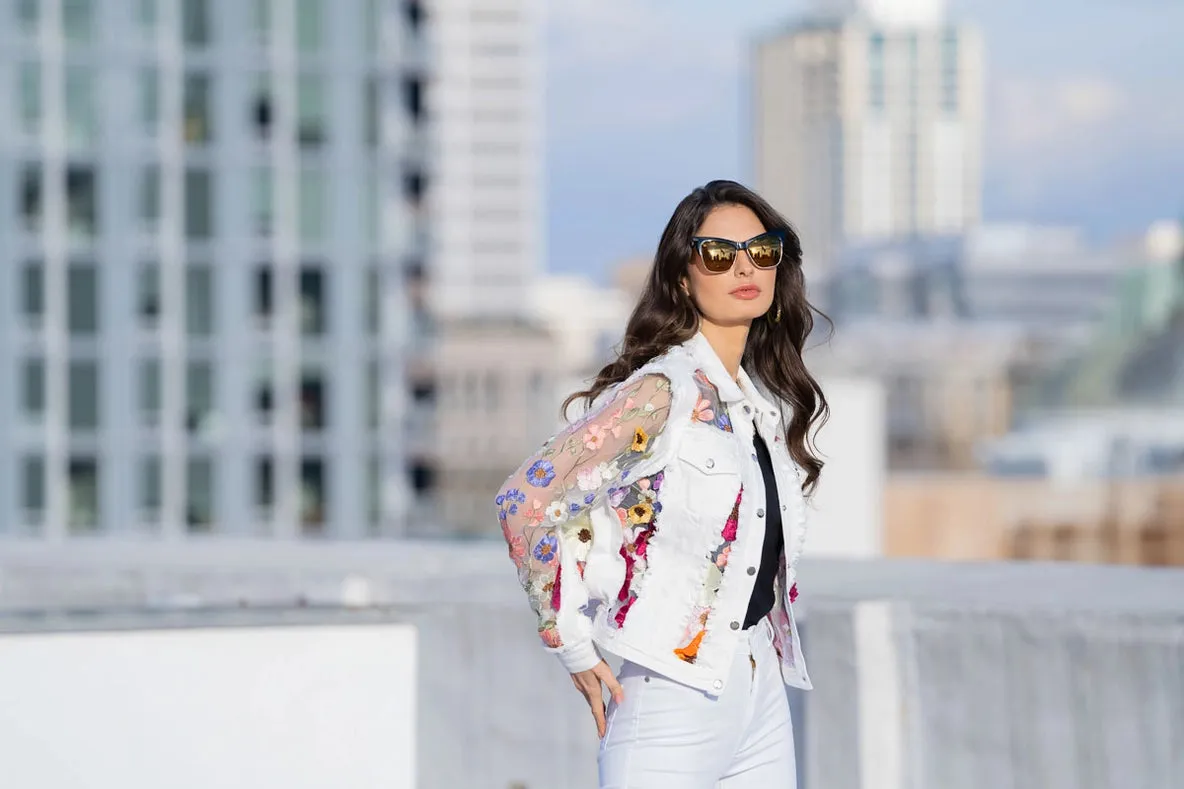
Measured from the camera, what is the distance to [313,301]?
176 feet

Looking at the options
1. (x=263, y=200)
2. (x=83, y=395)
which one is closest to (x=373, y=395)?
(x=263, y=200)

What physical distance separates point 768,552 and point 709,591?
6.6 inches

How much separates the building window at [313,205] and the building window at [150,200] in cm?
Result: 433

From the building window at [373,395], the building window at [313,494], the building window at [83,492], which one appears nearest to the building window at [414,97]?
the building window at [373,395]

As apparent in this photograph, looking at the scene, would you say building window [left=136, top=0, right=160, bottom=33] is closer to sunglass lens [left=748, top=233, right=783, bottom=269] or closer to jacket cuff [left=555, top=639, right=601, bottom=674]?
sunglass lens [left=748, top=233, right=783, bottom=269]

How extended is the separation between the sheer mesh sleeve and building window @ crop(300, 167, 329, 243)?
167 feet

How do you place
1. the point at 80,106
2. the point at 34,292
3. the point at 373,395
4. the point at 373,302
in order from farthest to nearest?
the point at 373,395 < the point at 373,302 < the point at 80,106 < the point at 34,292

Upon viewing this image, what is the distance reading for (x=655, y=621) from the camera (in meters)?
3.04

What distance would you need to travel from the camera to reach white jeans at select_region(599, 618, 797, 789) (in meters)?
3.00

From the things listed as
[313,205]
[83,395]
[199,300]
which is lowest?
[83,395]

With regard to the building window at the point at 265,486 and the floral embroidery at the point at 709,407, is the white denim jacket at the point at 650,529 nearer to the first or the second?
the floral embroidery at the point at 709,407

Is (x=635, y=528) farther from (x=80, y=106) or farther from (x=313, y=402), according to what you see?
(x=80, y=106)

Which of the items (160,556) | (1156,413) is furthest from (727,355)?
(1156,413)

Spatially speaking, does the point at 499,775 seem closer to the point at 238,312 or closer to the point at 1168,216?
the point at 238,312
